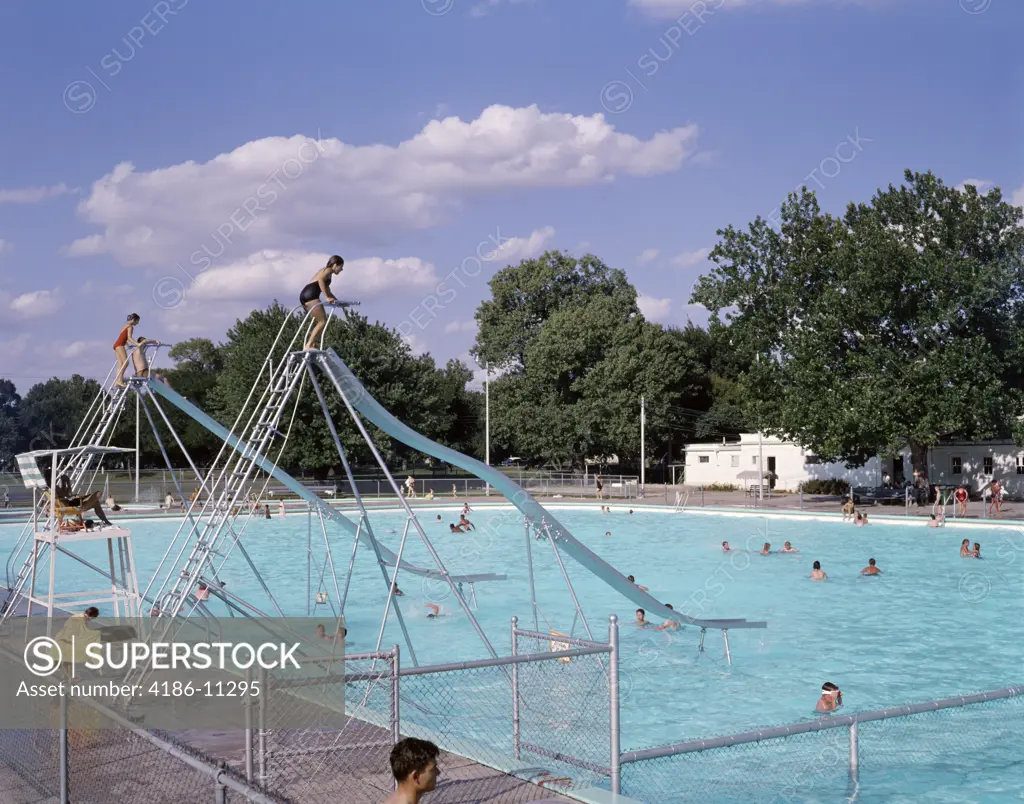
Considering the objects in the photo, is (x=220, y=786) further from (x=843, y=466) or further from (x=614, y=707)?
(x=843, y=466)

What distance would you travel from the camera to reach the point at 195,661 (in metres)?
13.2

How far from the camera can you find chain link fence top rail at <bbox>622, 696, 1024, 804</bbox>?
1127 cm

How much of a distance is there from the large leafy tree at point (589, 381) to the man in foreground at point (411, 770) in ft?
210

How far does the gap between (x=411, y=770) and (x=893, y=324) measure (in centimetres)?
4716

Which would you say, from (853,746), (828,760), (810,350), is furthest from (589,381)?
(853,746)

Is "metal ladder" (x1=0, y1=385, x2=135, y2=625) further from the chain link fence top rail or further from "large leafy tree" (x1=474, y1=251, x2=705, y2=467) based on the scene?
"large leafy tree" (x1=474, y1=251, x2=705, y2=467)

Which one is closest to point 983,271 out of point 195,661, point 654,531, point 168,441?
point 654,531

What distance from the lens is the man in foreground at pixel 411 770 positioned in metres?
5.07

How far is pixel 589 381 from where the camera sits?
2773 inches

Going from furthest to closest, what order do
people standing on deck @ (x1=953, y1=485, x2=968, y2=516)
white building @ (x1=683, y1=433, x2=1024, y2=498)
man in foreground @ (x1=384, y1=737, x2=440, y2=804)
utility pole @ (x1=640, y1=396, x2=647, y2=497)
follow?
utility pole @ (x1=640, y1=396, x2=647, y2=497) → white building @ (x1=683, y1=433, x2=1024, y2=498) → people standing on deck @ (x1=953, y1=485, x2=968, y2=516) → man in foreground @ (x1=384, y1=737, x2=440, y2=804)

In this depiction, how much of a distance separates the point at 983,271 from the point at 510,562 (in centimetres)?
2700

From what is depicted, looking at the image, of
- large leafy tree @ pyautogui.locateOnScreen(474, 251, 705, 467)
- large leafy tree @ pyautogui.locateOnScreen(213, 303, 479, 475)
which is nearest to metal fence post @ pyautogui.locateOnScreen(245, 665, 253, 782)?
large leafy tree @ pyautogui.locateOnScreen(213, 303, 479, 475)

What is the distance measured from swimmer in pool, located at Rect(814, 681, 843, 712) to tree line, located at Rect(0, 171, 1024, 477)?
28.6m

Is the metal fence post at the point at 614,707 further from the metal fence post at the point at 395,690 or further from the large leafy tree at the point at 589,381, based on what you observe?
the large leafy tree at the point at 589,381
